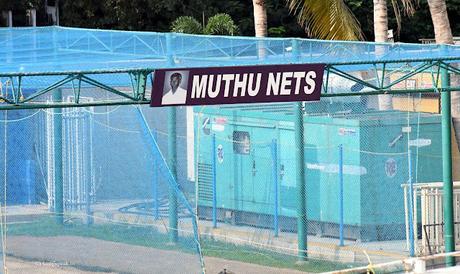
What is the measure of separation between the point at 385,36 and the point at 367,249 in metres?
7.01

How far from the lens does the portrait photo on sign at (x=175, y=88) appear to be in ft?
43.5

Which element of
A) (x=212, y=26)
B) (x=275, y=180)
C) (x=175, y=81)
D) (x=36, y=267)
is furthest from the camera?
(x=212, y=26)

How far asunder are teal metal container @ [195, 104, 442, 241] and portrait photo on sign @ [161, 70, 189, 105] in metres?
2.36

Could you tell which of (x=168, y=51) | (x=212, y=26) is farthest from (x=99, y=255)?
(x=212, y=26)

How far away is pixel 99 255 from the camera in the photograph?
14.2 m

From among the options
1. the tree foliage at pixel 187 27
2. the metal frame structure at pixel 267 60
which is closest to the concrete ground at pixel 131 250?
the metal frame structure at pixel 267 60

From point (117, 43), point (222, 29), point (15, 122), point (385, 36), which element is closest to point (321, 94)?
point (15, 122)

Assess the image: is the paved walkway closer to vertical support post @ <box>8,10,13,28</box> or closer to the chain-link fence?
the chain-link fence

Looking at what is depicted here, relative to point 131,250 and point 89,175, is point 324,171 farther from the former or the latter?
point 89,175

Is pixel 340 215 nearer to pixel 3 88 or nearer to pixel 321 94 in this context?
pixel 321 94

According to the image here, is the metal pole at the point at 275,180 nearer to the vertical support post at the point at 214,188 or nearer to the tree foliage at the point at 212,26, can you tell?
the vertical support post at the point at 214,188

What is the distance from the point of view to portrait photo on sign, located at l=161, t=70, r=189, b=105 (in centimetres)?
1325

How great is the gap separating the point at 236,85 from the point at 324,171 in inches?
120

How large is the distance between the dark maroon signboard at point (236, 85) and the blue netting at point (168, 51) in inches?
71.9
